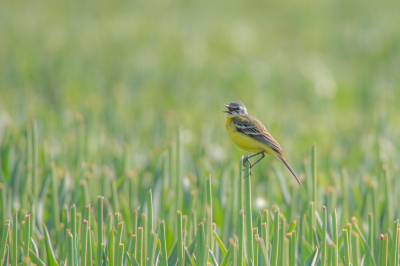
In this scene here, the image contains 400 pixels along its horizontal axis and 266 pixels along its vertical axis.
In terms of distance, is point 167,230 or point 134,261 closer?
point 134,261

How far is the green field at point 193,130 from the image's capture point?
1852mm

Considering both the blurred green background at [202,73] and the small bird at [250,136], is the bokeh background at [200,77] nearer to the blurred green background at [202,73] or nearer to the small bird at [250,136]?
the blurred green background at [202,73]

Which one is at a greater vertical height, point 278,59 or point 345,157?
point 278,59

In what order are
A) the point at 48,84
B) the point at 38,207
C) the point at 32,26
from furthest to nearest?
the point at 32,26 < the point at 48,84 < the point at 38,207

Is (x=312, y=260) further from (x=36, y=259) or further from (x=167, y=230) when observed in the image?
(x=36, y=259)

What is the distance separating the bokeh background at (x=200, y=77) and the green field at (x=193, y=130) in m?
0.03

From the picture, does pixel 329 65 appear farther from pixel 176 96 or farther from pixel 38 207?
pixel 38 207

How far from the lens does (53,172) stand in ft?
8.30

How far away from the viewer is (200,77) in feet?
20.9

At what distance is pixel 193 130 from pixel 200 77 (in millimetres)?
2219

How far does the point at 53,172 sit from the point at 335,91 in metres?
4.40

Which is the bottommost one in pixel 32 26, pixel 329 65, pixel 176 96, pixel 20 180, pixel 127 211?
pixel 127 211

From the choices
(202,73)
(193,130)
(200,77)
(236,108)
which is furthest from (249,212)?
(202,73)

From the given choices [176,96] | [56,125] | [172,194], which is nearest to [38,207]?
[172,194]
